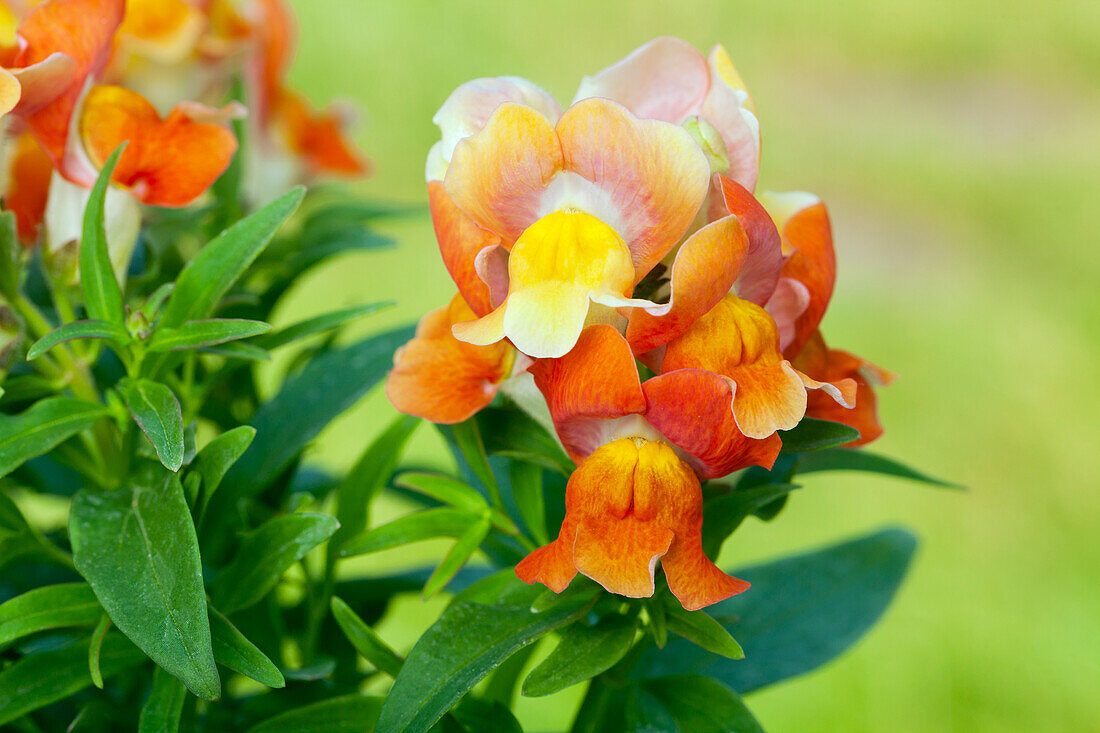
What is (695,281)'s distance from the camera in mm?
407

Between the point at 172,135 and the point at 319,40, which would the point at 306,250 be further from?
the point at 319,40

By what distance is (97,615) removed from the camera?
0.50 metres

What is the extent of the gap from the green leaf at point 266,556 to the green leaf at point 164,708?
49mm

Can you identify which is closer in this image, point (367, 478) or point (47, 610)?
point (47, 610)

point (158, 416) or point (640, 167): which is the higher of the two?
point (640, 167)

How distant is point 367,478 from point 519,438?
130 millimetres

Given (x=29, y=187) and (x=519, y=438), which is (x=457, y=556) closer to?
(x=519, y=438)


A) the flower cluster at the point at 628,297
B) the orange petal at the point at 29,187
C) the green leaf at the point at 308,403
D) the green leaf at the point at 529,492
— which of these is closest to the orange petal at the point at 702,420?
the flower cluster at the point at 628,297

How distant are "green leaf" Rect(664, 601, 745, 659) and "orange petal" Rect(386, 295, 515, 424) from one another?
0.13 meters

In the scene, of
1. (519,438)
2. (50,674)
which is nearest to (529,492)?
(519,438)

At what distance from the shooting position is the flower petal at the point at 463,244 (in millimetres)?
448

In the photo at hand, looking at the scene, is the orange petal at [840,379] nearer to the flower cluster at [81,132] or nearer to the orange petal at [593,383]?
the orange petal at [593,383]

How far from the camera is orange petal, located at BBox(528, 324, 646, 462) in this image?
1.38 ft

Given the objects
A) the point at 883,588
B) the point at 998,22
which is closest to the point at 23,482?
the point at 883,588
